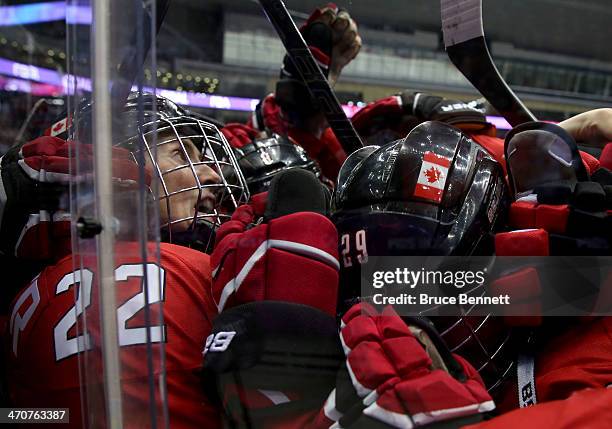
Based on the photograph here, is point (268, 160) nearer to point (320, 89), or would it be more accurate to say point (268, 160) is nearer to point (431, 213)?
point (320, 89)

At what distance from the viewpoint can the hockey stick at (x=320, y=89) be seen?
867 millimetres

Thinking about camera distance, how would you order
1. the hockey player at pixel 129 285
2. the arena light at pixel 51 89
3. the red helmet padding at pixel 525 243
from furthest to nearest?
Answer: the arena light at pixel 51 89 < the red helmet padding at pixel 525 243 < the hockey player at pixel 129 285

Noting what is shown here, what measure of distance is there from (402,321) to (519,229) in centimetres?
17

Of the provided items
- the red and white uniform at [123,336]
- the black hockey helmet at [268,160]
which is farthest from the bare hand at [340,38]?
the red and white uniform at [123,336]

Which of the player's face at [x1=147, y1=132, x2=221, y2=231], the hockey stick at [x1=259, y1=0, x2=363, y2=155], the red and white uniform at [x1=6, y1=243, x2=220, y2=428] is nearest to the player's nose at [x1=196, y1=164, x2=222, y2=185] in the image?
the player's face at [x1=147, y1=132, x2=221, y2=231]

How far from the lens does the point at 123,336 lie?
0.35 m

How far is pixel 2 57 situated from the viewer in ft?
4.56

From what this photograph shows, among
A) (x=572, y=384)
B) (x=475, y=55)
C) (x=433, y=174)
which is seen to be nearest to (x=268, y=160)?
(x=475, y=55)

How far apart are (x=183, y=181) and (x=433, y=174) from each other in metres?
0.31

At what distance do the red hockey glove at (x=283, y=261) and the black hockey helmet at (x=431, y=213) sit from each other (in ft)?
0.13

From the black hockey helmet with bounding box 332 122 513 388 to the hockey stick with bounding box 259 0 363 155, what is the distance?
1.04 feet

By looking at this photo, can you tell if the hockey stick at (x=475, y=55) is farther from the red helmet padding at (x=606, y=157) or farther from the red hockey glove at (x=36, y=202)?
the red hockey glove at (x=36, y=202)

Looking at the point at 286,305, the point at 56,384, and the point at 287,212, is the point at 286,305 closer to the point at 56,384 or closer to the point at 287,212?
the point at 287,212

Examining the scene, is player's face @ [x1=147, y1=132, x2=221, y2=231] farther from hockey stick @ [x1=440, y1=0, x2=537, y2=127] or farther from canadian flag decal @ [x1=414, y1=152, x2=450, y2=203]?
hockey stick @ [x1=440, y1=0, x2=537, y2=127]
